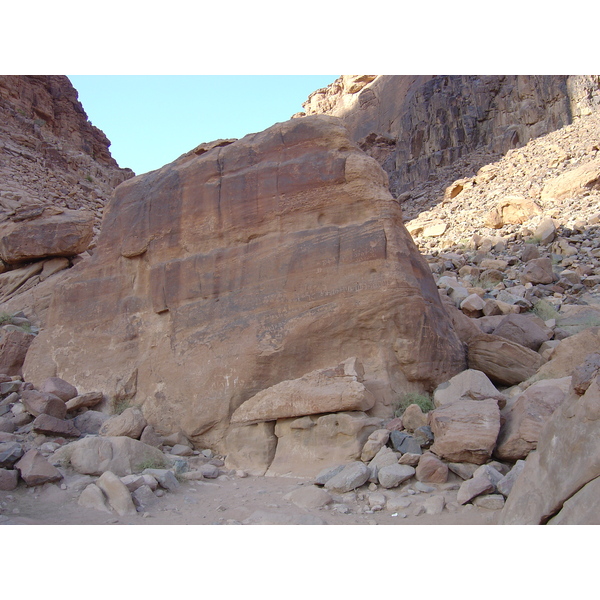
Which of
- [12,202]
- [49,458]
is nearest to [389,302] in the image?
[49,458]

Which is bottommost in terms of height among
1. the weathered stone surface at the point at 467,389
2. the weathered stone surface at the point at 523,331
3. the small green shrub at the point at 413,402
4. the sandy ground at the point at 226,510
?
the sandy ground at the point at 226,510

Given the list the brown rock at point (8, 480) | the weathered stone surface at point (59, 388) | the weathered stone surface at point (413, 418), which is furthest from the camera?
the weathered stone surface at point (59, 388)

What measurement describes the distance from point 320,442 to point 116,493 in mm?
2497

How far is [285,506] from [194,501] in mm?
1103

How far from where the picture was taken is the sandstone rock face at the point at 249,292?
24.3ft

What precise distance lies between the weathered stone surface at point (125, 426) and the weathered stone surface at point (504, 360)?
5289 millimetres

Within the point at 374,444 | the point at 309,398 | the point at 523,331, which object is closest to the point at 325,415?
the point at 309,398

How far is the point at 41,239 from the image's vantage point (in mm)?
14789

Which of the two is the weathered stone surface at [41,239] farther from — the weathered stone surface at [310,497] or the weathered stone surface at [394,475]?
the weathered stone surface at [394,475]

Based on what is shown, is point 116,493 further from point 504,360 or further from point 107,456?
point 504,360

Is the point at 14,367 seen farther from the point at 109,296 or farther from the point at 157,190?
the point at 157,190

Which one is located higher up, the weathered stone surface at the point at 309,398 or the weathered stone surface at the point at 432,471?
the weathered stone surface at the point at 309,398

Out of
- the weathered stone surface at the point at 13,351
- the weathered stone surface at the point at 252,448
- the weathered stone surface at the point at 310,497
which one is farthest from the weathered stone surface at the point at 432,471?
the weathered stone surface at the point at 13,351

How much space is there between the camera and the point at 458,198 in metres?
31.3
